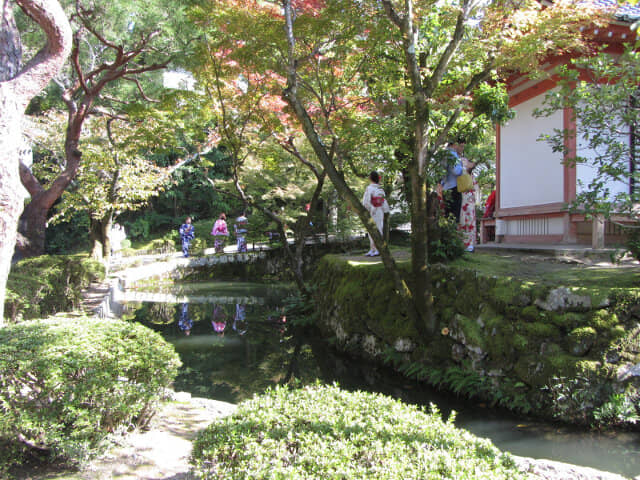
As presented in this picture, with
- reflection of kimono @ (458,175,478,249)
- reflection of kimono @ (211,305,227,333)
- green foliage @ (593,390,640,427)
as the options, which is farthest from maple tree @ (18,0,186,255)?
green foliage @ (593,390,640,427)

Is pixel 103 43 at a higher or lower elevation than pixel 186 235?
higher

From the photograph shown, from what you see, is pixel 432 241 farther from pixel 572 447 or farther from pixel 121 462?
pixel 121 462

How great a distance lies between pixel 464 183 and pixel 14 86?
22.3 feet

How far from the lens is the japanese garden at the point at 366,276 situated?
285cm

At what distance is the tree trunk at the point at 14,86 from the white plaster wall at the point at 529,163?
888 centimetres

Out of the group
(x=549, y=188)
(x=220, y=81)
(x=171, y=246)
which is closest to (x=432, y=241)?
(x=549, y=188)

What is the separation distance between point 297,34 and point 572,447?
24.5ft

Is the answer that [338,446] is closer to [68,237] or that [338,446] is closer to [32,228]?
[32,228]

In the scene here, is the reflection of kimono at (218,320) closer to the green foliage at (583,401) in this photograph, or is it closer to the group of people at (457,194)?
the group of people at (457,194)

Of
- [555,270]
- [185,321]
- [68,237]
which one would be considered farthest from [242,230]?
[555,270]

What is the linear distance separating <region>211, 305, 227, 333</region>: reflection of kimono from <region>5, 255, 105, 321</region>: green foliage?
3090 millimetres

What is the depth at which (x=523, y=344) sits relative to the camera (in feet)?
17.0

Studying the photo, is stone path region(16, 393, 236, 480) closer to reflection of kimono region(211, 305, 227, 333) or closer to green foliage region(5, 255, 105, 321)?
green foliage region(5, 255, 105, 321)

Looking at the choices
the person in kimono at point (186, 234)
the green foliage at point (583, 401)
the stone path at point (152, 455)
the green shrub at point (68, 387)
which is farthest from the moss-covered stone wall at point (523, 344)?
the person in kimono at point (186, 234)
